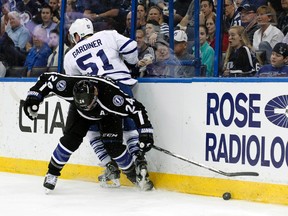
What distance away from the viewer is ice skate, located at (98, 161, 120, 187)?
693 centimetres

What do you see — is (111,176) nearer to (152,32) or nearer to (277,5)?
(152,32)

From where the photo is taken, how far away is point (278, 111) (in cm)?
598

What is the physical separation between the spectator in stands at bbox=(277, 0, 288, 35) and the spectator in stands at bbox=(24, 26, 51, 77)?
2607 millimetres

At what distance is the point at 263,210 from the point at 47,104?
9.05 ft

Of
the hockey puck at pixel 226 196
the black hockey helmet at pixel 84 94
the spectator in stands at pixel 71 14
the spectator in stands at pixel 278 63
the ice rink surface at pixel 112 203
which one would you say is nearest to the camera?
the ice rink surface at pixel 112 203

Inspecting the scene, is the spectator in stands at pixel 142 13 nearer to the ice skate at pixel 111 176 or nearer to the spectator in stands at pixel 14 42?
the ice skate at pixel 111 176

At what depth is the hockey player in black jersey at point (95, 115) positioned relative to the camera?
6484mm

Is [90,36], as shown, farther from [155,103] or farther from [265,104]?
[265,104]

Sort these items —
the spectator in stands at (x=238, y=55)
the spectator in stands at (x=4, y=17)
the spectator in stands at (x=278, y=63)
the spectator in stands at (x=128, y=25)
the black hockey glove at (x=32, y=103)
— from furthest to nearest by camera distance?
1. the spectator in stands at (x=4, y=17)
2. the spectator in stands at (x=128, y=25)
3. the black hockey glove at (x=32, y=103)
4. the spectator in stands at (x=238, y=55)
5. the spectator in stands at (x=278, y=63)

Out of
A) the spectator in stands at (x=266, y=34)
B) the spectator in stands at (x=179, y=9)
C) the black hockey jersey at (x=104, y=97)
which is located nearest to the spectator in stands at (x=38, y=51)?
the black hockey jersey at (x=104, y=97)

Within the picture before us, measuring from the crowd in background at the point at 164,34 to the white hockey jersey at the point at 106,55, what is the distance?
0.90 feet

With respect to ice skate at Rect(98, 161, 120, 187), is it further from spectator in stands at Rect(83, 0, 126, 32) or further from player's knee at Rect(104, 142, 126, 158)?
spectator in stands at Rect(83, 0, 126, 32)

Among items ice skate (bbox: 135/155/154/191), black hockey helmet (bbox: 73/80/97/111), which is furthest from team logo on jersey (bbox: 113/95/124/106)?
ice skate (bbox: 135/155/154/191)

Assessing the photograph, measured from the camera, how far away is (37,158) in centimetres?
782
